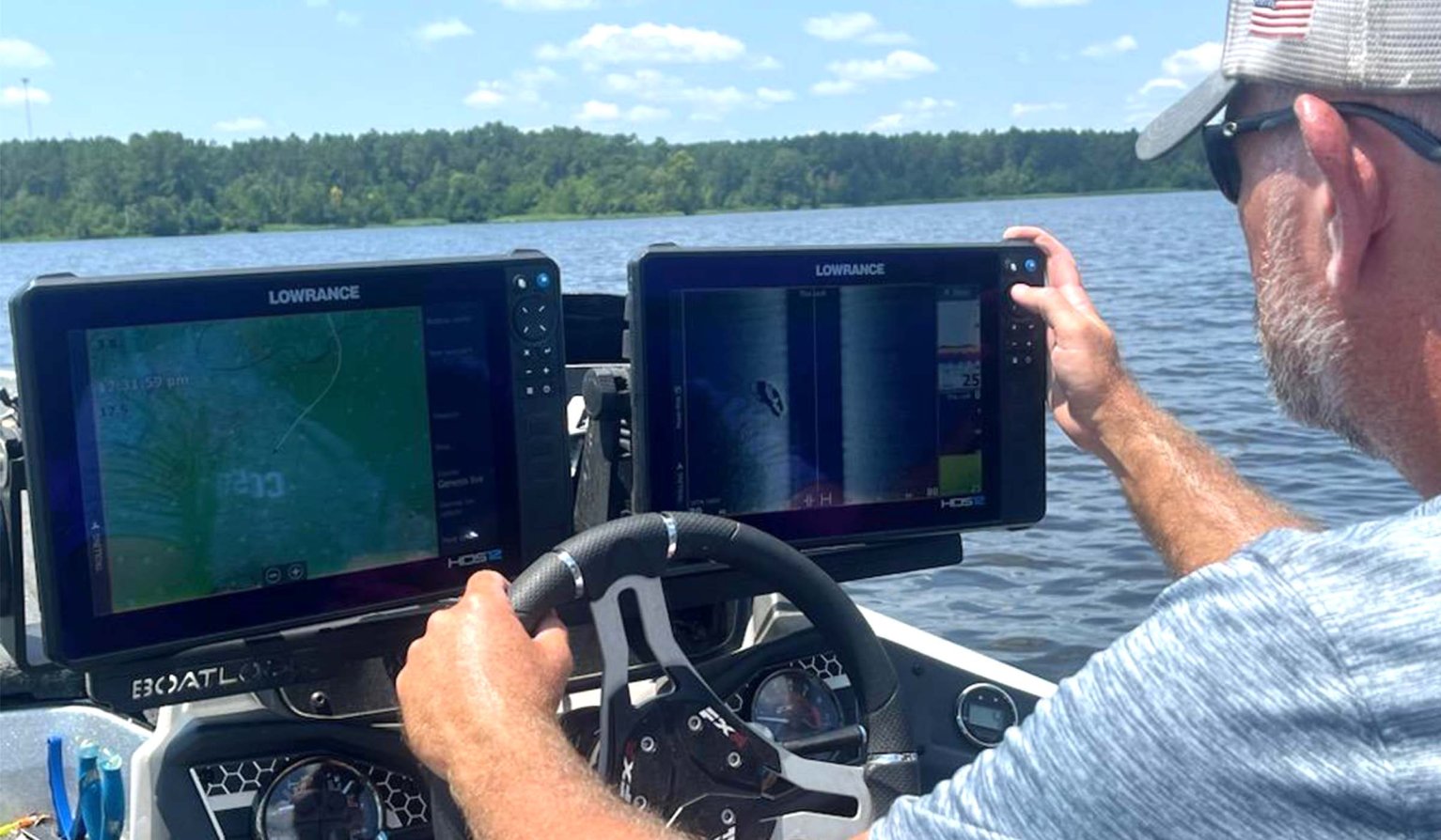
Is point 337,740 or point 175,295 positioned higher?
point 175,295

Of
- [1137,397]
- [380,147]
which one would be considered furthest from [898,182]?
[1137,397]

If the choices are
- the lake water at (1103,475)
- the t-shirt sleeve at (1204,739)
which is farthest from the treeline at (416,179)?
the t-shirt sleeve at (1204,739)

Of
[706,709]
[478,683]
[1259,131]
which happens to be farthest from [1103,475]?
[478,683]

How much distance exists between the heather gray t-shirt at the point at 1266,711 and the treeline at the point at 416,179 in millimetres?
7810

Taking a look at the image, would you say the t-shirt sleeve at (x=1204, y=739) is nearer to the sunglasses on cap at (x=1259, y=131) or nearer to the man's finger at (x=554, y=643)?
the sunglasses on cap at (x=1259, y=131)

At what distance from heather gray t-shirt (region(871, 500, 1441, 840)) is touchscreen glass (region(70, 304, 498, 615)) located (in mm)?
1220

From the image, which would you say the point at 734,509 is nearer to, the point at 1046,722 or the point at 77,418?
the point at 77,418

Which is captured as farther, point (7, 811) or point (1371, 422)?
point (7, 811)

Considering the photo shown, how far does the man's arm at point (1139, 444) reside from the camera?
2.88 meters

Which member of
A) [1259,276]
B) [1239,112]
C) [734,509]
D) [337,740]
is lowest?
[337,740]

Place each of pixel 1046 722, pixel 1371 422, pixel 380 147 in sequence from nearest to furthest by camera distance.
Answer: pixel 1046 722 → pixel 1371 422 → pixel 380 147

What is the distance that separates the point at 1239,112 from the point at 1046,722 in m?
0.82

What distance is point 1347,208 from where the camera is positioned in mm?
1683

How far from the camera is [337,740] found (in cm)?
255
